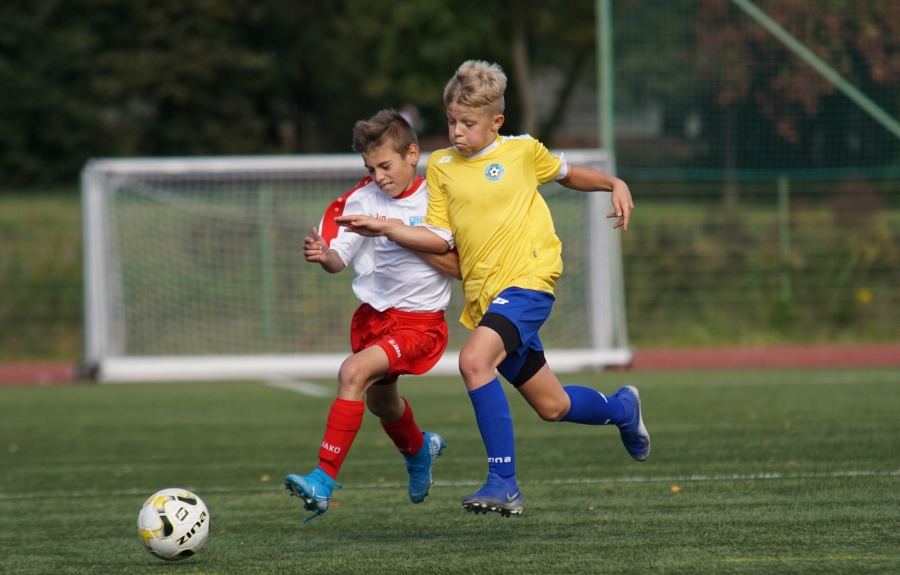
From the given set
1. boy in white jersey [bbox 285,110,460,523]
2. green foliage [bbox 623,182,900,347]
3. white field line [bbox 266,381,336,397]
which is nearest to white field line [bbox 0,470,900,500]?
boy in white jersey [bbox 285,110,460,523]

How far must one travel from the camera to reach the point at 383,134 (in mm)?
4785

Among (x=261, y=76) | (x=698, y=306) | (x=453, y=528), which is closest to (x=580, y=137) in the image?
(x=261, y=76)

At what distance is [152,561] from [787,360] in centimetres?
1086

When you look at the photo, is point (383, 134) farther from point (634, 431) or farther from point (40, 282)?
point (40, 282)

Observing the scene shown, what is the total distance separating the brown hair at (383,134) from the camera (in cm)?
476

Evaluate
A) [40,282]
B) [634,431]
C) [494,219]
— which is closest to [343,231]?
[494,219]

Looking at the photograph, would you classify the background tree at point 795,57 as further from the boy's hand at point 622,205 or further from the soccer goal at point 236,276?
the boy's hand at point 622,205

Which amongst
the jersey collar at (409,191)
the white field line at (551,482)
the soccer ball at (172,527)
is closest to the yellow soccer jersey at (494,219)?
the jersey collar at (409,191)

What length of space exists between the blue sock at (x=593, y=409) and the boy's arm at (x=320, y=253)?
3.67ft

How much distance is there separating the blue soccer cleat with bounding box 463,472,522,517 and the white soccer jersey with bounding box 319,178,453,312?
3.03ft

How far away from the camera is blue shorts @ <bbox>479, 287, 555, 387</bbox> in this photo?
4.62 metres

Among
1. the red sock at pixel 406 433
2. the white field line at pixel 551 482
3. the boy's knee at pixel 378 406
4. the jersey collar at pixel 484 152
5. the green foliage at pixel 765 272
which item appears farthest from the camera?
the green foliage at pixel 765 272

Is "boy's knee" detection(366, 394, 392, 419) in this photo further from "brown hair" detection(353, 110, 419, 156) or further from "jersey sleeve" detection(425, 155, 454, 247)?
"brown hair" detection(353, 110, 419, 156)

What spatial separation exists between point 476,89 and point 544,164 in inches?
19.2
